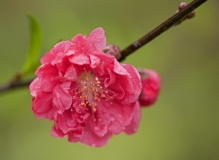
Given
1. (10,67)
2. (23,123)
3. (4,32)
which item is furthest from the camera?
(4,32)

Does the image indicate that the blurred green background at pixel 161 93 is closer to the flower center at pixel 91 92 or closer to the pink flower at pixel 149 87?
the pink flower at pixel 149 87

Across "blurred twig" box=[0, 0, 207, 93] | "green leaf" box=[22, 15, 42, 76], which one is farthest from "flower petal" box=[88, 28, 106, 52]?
"green leaf" box=[22, 15, 42, 76]

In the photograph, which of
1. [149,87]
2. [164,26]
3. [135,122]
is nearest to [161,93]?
[149,87]

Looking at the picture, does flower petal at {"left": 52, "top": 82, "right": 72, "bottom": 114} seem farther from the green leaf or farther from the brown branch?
the green leaf

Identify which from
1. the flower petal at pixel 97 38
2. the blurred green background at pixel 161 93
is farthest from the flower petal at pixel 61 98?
the blurred green background at pixel 161 93

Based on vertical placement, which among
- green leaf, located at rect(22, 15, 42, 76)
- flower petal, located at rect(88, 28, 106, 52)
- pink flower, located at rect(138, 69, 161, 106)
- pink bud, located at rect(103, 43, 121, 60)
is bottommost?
pink flower, located at rect(138, 69, 161, 106)

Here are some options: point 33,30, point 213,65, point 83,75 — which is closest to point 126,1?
point 213,65

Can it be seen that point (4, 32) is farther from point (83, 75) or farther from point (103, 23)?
point (83, 75)
